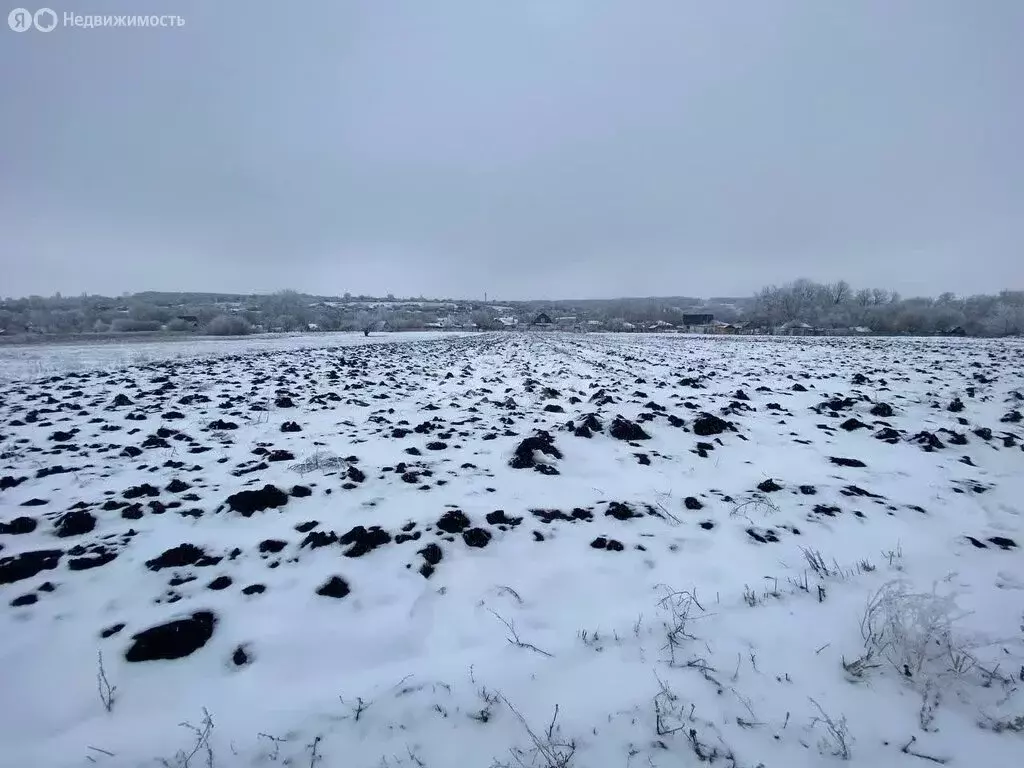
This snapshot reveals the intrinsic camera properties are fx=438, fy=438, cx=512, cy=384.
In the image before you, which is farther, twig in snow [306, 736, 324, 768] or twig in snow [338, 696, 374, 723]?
twig in snow [338, 696, 374, 723]

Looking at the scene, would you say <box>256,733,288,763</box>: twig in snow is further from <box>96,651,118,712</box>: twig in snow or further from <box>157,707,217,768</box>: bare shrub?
<box>96,651,118,712</box>: twig in snow

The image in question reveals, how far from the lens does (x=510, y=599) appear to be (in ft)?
11.7

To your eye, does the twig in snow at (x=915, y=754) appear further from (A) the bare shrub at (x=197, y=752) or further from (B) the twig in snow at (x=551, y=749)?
(A) the bare shrub at (x=197, y=752)

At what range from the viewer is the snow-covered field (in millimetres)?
2434

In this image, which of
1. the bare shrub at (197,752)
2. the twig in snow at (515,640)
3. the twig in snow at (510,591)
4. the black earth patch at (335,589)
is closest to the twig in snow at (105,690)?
the bare shrub at (197,752)

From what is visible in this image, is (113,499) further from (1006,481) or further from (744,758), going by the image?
(1006,481)

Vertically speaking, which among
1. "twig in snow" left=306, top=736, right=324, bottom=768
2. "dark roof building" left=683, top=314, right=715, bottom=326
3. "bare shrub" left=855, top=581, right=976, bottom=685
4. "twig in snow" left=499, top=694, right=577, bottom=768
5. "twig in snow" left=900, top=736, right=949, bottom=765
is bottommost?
"twig in snow" left=306, top=736, right=324, bottom=768

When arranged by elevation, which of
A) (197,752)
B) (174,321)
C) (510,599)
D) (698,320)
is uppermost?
(698,320)

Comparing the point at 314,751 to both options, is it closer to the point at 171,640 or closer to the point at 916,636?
the point at 171,640

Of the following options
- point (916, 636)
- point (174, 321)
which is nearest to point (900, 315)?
point (916, 636)

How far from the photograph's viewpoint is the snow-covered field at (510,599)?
2434 millimetres

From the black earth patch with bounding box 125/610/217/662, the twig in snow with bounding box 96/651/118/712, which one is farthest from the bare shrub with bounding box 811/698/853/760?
the twig in snow with bounding box 96/651/118/712

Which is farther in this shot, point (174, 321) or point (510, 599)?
point (174, 321)

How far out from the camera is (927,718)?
8.07ft
